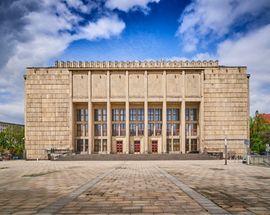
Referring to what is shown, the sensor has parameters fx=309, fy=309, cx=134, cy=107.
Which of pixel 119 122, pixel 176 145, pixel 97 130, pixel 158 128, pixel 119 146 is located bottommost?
pixel 119 146

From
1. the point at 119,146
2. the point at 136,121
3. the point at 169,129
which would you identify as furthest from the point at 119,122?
the point at 169,129

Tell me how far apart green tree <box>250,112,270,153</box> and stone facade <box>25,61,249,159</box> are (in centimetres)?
1056

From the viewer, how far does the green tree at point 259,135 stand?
66.7 meters

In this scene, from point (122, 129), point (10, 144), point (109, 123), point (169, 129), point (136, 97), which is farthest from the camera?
point (10, 144)

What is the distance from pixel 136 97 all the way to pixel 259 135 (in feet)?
99.7

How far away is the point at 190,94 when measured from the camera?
59.2 meters

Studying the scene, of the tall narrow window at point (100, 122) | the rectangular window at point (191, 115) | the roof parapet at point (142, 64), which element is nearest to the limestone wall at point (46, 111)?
the roof parapet at point (142, 64)

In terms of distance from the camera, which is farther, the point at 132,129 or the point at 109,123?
the point at 132,129

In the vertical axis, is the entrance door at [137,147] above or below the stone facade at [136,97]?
below

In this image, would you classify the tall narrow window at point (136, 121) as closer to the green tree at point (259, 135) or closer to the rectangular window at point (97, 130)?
the rectangular window at point (97, 130)

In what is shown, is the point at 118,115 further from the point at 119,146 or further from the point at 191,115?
the point at 191,115

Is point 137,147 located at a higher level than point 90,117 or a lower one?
lower

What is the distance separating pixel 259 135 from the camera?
6912cm

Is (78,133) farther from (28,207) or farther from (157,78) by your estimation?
(28,207)
